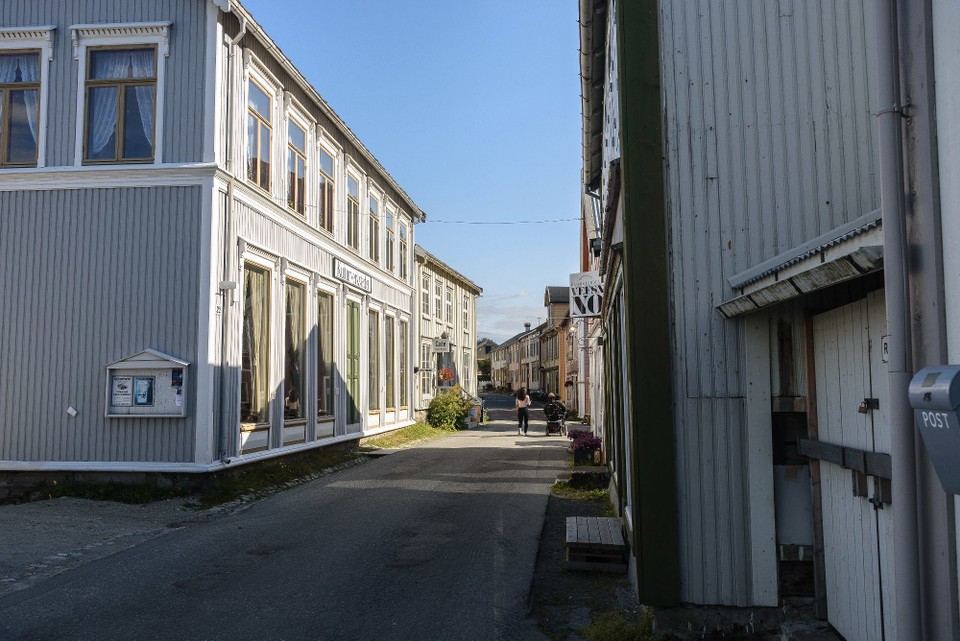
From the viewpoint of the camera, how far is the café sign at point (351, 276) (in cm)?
1885

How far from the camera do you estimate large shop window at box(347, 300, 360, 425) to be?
781 inches

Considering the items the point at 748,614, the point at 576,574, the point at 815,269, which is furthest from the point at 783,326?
the point at 576,574

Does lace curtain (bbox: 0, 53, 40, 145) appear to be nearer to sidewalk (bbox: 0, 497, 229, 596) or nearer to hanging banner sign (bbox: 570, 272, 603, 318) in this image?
sidewalk (bbox: 0, 497, 229, 596)

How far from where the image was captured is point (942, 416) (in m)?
2.82

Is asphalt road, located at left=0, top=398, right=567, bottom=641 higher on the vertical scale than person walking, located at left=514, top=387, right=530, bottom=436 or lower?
lower

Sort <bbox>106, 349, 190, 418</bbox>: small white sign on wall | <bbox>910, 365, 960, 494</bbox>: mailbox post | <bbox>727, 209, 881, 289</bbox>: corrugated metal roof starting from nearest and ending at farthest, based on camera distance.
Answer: <bbox>910, 365, 960, 494</bbox>: mailbox post, <bbox>727, 209, 881, 289</bbox>: corrugated metal roof, <bbox>106, 349, 190, 418</bbox>: small white sign on wall

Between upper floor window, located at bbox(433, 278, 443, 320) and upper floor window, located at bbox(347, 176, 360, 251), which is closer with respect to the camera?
upper floor window, located at bbox(347, 176, 360, 251)

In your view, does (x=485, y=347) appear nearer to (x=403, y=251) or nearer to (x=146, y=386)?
(x=403, y=251)

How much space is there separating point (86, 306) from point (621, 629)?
9.93 meters

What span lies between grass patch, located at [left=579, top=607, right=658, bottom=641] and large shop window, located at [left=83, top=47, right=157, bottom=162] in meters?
9.95

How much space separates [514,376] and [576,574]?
91.0 meters

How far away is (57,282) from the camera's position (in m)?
12.5

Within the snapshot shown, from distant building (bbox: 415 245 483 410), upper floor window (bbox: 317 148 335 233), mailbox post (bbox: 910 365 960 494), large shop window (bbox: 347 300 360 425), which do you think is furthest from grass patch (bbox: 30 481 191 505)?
distant building (bbox: 415 245 483 410)

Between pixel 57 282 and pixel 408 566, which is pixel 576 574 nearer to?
pixel 408 566
